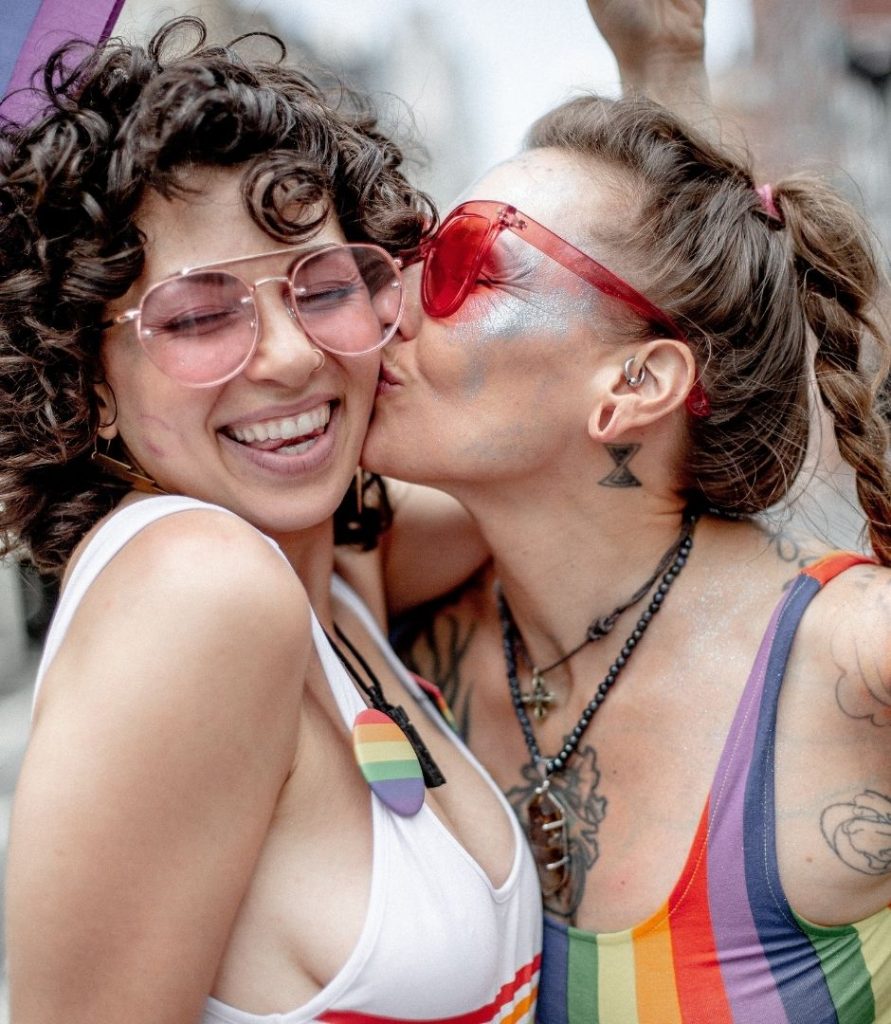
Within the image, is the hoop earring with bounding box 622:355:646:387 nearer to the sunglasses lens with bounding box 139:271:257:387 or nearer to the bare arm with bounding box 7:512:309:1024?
the sunglasses lens with bounding box 139:271:257:387

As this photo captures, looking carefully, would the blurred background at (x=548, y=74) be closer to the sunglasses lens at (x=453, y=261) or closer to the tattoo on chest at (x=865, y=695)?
the sunglasses lens at (x=453, y=261)

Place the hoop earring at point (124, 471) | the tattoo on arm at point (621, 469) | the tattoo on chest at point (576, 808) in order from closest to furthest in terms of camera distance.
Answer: the hoop earring at point (124, 471), the tattoo on chest at point (576, 808), the tattoo on arm at point (621, 469)

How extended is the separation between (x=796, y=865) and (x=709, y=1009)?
322 mm

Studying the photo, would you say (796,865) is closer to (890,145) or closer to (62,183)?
(62,183)

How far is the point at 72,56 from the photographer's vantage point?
204 cm

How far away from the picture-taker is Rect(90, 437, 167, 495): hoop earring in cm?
204

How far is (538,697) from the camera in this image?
2.56 m

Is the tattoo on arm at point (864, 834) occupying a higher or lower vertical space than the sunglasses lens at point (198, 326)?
lower

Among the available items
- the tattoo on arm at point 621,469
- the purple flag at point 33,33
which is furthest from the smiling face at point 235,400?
the tattoo on arm at point 621,469

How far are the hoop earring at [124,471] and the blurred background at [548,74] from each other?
1.30 feet

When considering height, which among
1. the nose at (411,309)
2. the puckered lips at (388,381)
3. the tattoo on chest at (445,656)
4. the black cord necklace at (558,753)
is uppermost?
the nose at (411,309)

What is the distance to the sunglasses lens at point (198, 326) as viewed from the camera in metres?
1.82

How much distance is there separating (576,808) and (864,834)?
600 mm

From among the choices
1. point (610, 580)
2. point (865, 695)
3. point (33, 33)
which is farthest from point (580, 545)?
point (33, 33)
